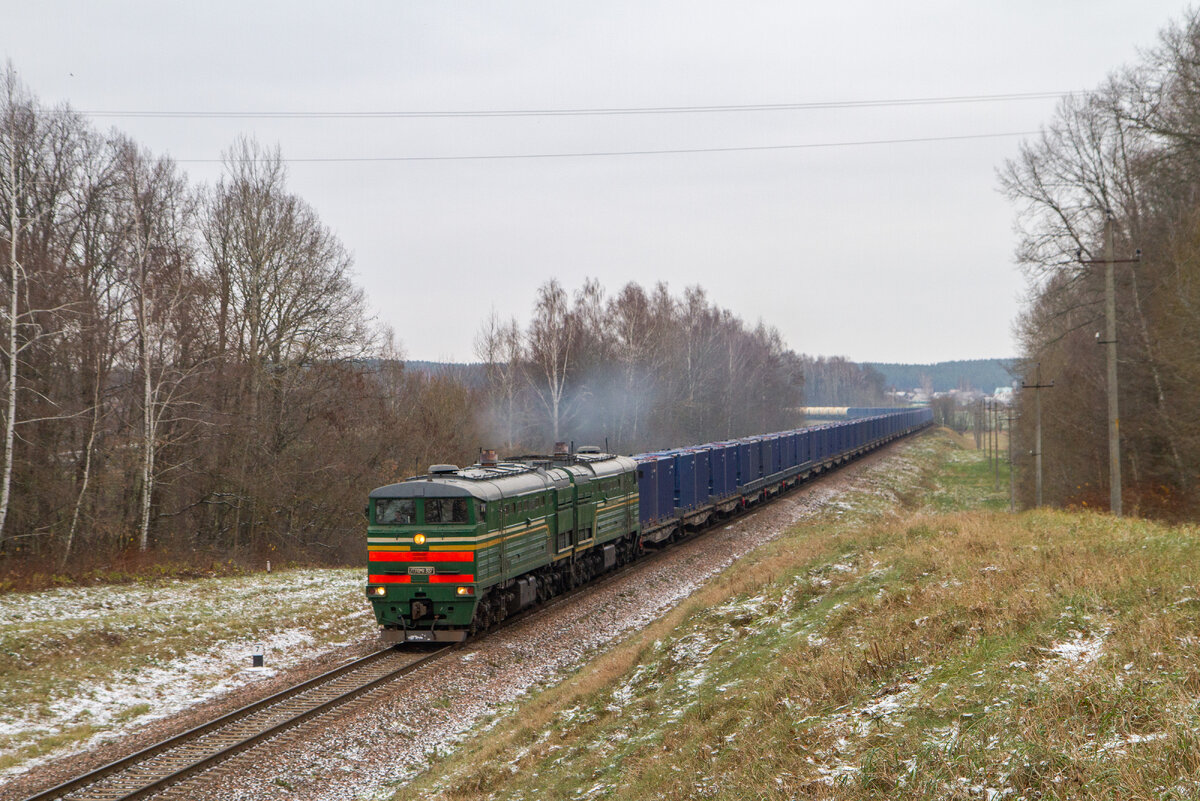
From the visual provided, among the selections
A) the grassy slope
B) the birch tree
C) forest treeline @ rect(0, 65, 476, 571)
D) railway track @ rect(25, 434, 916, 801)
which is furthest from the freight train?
the birch tree

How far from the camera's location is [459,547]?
17.7 metres

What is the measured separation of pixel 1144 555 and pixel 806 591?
551 cm

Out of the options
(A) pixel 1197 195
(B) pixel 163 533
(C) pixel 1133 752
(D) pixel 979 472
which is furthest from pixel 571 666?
(D) pixel 979 472

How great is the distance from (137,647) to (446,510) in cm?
652

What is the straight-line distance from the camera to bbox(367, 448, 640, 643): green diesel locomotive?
17766 millimetres

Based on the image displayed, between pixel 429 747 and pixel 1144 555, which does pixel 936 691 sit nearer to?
pixel 1144 555

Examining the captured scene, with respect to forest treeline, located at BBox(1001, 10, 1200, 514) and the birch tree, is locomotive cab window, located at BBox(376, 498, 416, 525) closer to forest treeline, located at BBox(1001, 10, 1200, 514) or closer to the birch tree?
forest treeline, located at BBox(1001, 10, 1200, 514)

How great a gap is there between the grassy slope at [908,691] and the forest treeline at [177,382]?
15893mm

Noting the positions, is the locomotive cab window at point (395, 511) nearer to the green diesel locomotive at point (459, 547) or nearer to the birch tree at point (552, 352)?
the green diesel locomotive at point (459, 547)

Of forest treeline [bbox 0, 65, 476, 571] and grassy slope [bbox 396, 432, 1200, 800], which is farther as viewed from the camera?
forest treeline [bbox 0, 65, 476, 571]

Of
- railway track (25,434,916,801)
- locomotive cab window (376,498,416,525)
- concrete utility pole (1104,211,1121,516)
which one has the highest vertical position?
concrete utility pole (1104,211,1121,516)

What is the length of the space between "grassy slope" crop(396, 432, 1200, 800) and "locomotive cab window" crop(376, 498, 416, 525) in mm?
4695

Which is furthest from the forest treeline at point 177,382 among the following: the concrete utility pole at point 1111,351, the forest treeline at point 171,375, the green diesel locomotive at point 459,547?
the concrete utility pole at point 1111,351

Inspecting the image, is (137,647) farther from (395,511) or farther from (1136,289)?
(1136,289)
